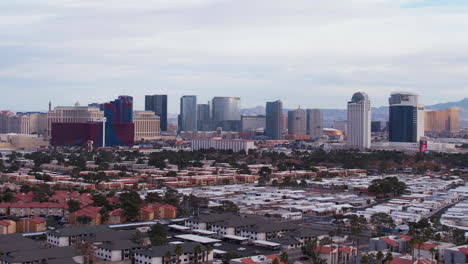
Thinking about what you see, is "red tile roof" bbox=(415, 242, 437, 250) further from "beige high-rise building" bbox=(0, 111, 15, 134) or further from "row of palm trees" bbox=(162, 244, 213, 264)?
"beige high-rise building" bbox=(0, 111, 15, 134)

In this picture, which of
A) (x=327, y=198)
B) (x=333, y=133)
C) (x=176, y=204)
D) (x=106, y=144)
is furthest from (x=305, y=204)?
(x=333, y=133)

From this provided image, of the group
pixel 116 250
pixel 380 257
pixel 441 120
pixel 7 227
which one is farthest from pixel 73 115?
pixel 441 120

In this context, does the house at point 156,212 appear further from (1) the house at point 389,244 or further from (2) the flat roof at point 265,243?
(1) the house at point 389,244

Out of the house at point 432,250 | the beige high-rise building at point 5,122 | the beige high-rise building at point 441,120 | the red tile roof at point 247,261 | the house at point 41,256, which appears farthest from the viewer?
the beige high-rise building at point 441,120

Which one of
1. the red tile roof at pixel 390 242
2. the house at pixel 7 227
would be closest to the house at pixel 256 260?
the red tile roof at pixel 390 242

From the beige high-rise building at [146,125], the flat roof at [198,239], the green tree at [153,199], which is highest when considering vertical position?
the beige high-rise building at [146,125]

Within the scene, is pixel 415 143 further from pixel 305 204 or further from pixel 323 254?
pixel 323 254

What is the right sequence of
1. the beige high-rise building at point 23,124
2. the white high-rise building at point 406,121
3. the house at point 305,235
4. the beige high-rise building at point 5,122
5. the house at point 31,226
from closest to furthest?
the house at point 305,235 → the house at point 31,226 → the white high-rise building at point 406,121 → the beige high-rise building at point 23,124 → the beige high-rise building at point 5,122
